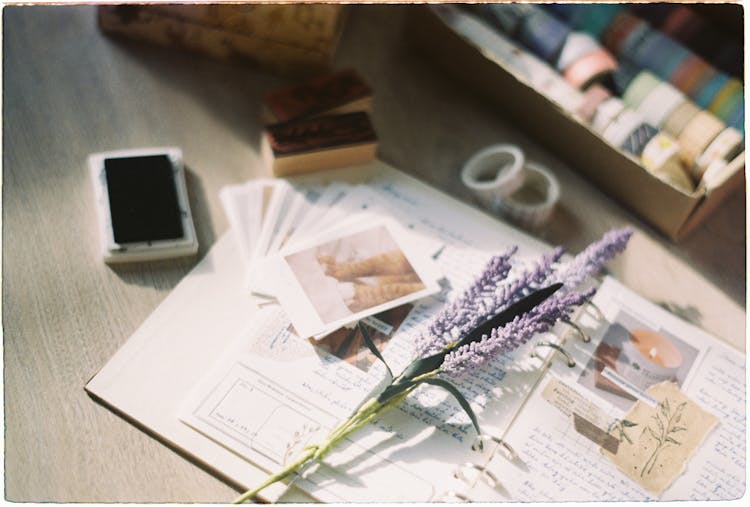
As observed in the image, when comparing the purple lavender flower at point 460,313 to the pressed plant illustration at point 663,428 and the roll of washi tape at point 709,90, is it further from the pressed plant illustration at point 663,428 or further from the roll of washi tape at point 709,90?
the roll of washi tape at point 709,90

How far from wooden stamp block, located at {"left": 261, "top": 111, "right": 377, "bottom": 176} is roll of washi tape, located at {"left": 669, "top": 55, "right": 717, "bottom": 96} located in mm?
389

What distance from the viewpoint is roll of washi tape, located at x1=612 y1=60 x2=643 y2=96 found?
93 centimetres

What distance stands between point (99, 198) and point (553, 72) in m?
0.56

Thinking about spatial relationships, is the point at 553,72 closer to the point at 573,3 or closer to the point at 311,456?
the point at 573,3

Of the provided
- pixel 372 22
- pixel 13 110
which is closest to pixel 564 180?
pixel 372 22

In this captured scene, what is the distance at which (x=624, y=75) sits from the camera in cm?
93

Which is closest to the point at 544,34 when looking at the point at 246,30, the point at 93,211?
the point at 246,30

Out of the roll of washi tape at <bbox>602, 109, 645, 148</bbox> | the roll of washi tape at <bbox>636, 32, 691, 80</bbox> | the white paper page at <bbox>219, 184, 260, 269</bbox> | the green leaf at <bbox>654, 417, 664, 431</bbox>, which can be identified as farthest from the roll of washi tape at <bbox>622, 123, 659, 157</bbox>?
the white paper page at <bbox>219, 184, 260, 269</bbox>

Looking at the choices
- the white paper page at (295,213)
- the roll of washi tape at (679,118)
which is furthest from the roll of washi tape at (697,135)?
the white paper page at (295,213)

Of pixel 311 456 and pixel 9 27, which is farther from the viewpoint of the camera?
pixel 9 27

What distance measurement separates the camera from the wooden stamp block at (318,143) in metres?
0.82

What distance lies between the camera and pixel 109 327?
71cm

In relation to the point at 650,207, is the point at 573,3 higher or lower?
higher

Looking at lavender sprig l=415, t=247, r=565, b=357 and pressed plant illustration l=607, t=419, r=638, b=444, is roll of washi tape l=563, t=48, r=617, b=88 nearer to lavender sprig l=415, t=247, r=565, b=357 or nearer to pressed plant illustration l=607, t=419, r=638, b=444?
lavender sprig l=415, t=247, r=565, b=357
